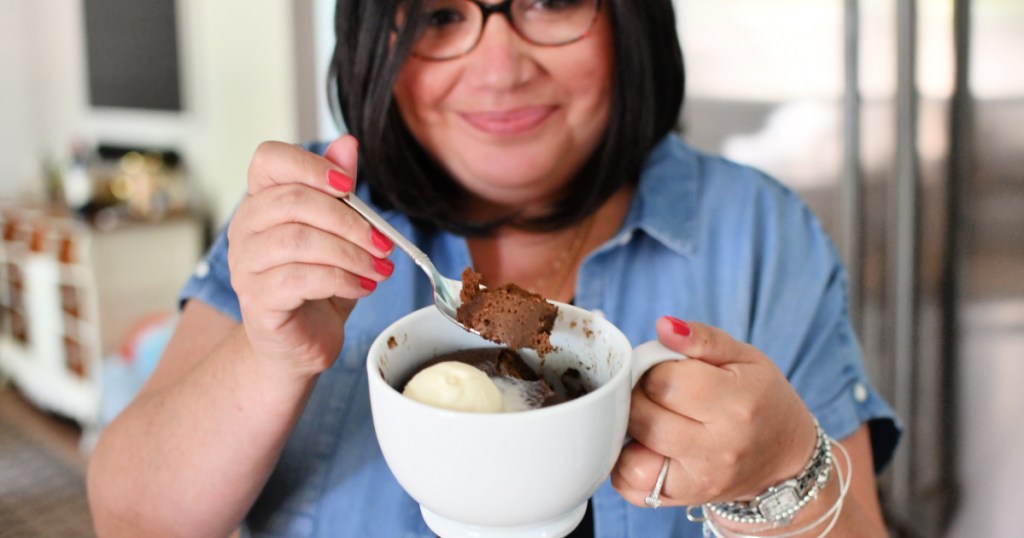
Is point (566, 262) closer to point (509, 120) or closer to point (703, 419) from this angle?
point (509, 120)

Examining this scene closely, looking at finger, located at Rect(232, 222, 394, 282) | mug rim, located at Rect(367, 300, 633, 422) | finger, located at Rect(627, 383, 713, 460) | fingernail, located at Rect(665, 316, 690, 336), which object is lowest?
finger, located at Rect(627, 383, 713, 460)

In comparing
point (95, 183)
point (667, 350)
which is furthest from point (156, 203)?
point (667, 350)

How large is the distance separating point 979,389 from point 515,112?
35.7 inches

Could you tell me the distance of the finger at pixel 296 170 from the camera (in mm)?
629

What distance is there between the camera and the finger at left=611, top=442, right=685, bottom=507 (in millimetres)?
617

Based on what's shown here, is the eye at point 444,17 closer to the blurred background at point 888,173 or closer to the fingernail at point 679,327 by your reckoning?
the fingernail at point 679,327

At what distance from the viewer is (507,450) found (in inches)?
19.6

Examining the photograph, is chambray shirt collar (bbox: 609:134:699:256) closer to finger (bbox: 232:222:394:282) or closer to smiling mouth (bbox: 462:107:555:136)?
smiling mouth (bbox: 462:107:555:136)

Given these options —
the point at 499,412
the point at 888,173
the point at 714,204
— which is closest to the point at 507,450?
the point at 499,412

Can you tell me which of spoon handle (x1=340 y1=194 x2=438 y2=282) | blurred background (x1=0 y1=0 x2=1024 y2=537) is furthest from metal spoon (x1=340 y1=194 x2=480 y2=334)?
blurred background (x1=0 y1=0 x2=1024 y2=537)

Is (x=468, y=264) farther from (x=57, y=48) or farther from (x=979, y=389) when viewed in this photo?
(x=57, y=48)

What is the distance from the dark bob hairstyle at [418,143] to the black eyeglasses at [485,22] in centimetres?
3

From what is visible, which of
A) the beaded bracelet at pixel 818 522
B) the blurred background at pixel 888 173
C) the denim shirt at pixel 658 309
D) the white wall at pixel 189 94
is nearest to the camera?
the beaded bracelet at pixel 818 522

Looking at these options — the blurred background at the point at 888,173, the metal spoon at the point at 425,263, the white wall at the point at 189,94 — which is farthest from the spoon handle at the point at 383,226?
the white wall at the point at 189,94
